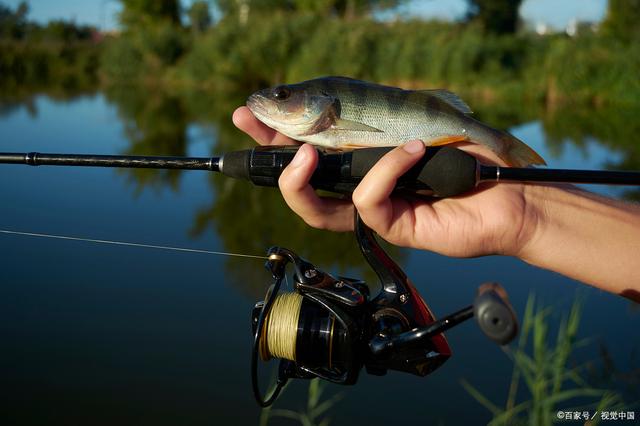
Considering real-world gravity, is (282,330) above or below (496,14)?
below

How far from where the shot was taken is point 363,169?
1838mm

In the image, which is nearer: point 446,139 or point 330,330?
point 330,330

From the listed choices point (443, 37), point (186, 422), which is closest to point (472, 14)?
point (443, 37)

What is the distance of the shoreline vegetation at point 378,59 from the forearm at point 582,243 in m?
17.3

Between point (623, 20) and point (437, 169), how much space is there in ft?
77.0

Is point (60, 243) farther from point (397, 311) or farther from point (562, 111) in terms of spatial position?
point (562, 111)

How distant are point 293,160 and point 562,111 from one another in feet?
57.2

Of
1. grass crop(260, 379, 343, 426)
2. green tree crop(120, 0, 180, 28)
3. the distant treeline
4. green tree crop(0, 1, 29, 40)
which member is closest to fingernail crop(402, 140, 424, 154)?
grass crop(260, 379, 343, 426)

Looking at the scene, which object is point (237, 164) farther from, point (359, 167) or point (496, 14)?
point (496, 14)

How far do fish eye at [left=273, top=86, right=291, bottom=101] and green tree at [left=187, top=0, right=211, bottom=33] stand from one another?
34.2m

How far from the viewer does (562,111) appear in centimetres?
1762

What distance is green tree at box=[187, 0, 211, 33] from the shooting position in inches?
1368

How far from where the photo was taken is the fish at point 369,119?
77.0 inches

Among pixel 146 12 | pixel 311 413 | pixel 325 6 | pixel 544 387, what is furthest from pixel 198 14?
pixel 544 387
